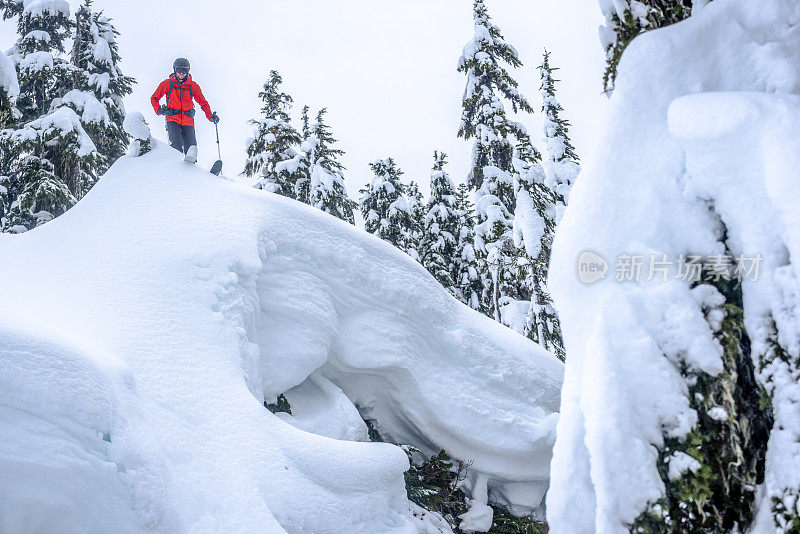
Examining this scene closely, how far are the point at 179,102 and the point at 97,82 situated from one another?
9.93m

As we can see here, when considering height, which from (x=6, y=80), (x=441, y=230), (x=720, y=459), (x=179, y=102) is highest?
(x=6, y=80)

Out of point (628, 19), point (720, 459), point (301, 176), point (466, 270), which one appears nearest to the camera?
point (720, 459)

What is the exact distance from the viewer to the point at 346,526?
17.8 ft

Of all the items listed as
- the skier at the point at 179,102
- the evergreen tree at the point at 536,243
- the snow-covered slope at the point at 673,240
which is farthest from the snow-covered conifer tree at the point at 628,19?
the evergreen tree at the point at 536,243

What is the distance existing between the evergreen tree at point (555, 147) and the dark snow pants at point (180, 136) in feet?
32.6

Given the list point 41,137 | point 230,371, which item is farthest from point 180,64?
point 41,137

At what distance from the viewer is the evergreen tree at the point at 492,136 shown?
16734mm

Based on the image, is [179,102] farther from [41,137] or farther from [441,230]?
[441,230]

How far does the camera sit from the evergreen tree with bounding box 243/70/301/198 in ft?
62.7

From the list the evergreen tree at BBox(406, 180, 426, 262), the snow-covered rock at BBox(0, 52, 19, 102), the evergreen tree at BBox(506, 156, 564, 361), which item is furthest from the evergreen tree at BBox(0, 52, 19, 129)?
the evergreen tree at BBox(406, 180, 426, 262)

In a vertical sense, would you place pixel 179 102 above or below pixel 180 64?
below

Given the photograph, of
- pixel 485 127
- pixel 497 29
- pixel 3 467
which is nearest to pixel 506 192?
pixel 485 127

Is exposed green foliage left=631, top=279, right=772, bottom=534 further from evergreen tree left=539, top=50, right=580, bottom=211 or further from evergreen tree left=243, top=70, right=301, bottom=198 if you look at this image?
evergreen tree left=243, top=70, right=301, bottom=198

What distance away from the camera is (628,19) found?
416 cm
